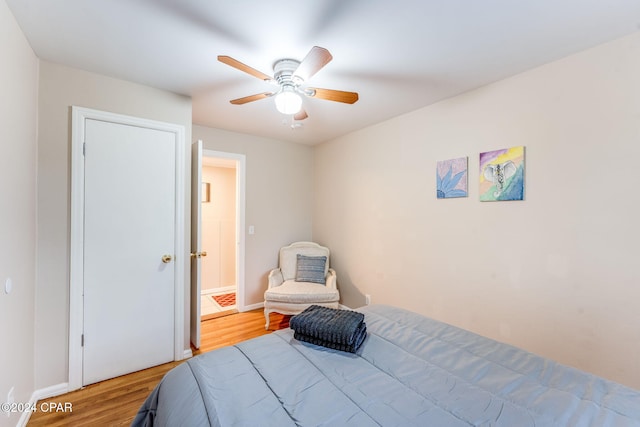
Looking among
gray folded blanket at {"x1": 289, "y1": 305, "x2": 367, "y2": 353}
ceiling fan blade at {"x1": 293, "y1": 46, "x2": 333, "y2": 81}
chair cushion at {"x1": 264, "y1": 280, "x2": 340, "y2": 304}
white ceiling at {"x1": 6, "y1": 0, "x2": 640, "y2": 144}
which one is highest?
white ceiling at {"x1": 6, "y1": 0, "x2": 640, "y2": 144}

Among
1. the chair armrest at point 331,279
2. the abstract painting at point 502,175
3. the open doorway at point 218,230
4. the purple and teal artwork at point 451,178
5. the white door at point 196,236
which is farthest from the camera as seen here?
the open doorway at point 218,230

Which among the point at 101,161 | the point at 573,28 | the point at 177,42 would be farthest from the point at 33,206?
the point at 573,28

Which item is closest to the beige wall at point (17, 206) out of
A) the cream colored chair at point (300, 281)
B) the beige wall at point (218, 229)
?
the cream colored chair at point (300, 281)

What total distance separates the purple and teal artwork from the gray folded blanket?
5.00ft

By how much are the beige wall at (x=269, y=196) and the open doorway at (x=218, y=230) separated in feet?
2.97

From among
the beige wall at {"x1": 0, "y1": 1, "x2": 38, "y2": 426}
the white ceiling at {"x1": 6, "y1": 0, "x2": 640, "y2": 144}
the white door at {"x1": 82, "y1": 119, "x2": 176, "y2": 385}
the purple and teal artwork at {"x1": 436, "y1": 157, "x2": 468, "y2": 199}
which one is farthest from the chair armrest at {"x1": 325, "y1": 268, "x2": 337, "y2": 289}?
the beige wall at {"x1": 0, "y1": 1, "x2": 38, "y2": 426}

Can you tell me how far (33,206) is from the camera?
1.86 metres

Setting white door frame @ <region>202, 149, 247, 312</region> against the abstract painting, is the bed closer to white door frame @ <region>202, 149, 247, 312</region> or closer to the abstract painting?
the abstract painting

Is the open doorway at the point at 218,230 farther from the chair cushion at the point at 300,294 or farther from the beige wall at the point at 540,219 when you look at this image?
the beige wall at the point at 540,219

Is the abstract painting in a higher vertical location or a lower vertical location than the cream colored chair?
higher

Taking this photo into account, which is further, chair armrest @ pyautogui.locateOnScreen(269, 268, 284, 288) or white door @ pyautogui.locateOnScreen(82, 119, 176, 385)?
chair armrest @ pyautogui.locateOnScreen(269, 268, 284, 288)

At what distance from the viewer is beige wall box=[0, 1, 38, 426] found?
1424 millimetres

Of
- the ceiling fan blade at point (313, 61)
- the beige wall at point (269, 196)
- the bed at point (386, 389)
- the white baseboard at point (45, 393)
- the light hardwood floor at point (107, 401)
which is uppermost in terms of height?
the ceiling fan blade at point (313, 61)

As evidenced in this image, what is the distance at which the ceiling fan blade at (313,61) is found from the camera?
1.40m
